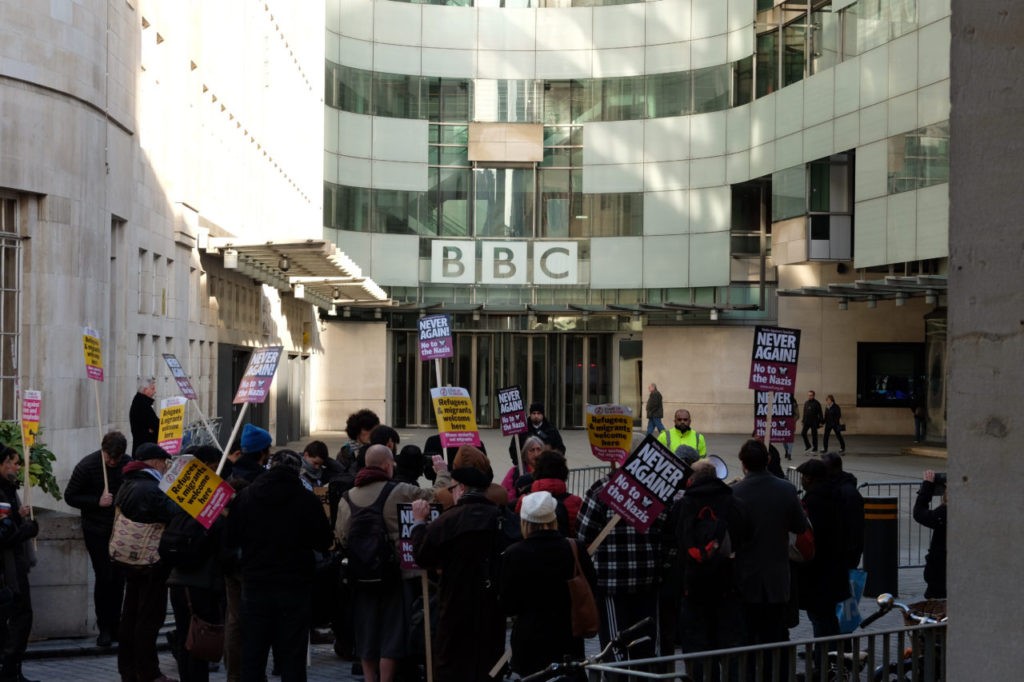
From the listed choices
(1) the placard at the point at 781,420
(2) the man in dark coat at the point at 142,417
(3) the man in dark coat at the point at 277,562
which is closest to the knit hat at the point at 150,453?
(3) the man in dark coat at the point at 277,562

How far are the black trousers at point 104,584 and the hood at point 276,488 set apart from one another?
9.72 ft

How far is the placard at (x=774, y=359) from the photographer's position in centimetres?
1364

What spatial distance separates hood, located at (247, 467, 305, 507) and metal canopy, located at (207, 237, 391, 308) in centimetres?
2002

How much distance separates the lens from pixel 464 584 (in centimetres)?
849

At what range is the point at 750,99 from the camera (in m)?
45.2

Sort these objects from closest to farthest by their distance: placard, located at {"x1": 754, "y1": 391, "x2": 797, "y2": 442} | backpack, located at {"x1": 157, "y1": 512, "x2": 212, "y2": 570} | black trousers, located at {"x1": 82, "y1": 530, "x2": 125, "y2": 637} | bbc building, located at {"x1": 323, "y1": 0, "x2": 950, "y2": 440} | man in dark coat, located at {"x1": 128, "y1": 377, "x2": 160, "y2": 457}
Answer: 1. backpack, located at {"x1": 157, "y1": 512, "x2": 212, "y2": 570}
2. black trousers, located at {"x1": 82, "y1": 530, "x2": 125, "y2": 637}
3. placard, located at {"x1": 754, "y1": 391, "x2": 797, "y2": 442}
4. man in dark coat, located at {"x1": 128, "y1": 377, "x2": 160, "y2": 457}
5. bbc building, located at {"x1": 323, "y1": 0, "x2": 950, "y2": 440}

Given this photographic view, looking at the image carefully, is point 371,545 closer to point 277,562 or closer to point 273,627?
point 277,562

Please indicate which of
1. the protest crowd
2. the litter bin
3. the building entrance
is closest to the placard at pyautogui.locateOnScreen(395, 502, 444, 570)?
the protest crowd

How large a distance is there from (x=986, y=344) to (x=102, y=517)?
8902mm

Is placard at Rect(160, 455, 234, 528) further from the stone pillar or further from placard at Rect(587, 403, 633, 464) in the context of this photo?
the stone pillar

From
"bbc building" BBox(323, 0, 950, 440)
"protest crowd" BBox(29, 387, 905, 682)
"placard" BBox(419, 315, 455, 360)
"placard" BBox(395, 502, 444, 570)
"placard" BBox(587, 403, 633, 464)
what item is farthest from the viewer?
"bbc building" BBox(323, 0, 950, 440)

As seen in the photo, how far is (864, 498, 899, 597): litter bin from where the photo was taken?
49.4 ft

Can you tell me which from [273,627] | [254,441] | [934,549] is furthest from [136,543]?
[934,549]

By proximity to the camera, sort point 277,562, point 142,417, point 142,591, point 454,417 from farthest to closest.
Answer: point 142,417
point 454,417
point 142,591
point 277,562
